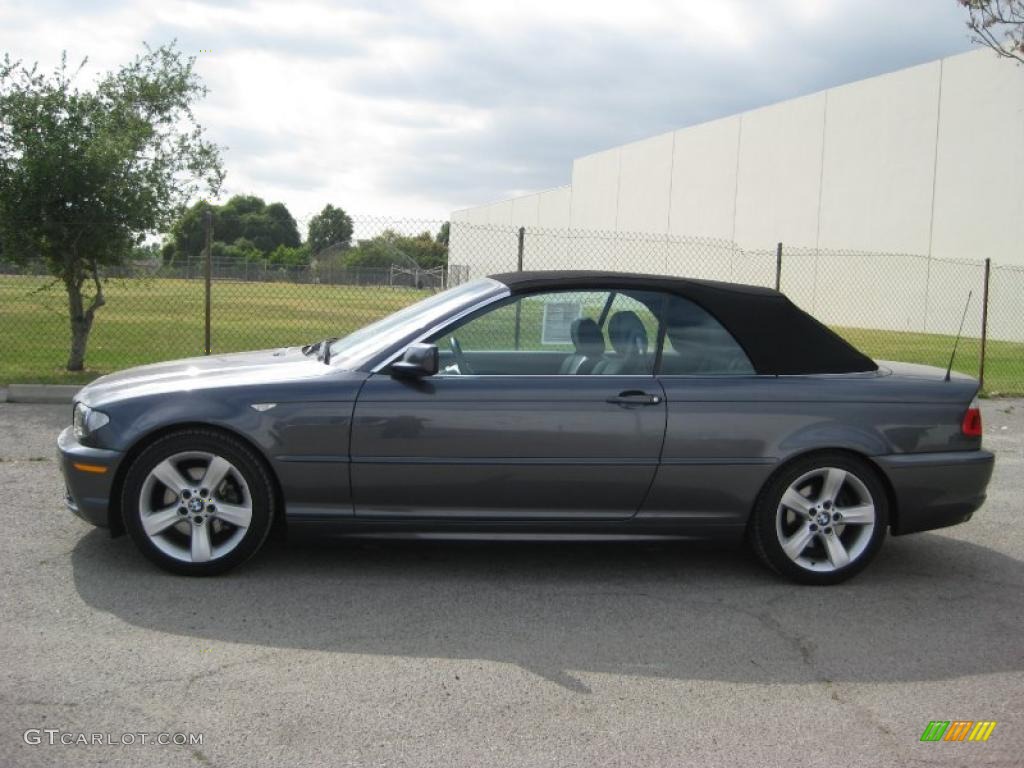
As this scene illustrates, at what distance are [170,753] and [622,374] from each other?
2.73m

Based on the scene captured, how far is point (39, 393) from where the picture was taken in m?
10.5

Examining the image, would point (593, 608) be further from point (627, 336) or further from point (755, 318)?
point (755, 318)

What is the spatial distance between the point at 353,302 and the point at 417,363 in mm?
11266

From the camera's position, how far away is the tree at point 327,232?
517 inches

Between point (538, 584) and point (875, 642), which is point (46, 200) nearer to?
point (538, 584)

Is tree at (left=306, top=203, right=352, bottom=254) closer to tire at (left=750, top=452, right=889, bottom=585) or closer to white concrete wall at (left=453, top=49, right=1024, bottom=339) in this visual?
white concrete wall at (left=453, top=49, right=1024, bottom=339)

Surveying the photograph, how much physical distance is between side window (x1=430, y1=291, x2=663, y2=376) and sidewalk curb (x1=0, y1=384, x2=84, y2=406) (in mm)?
6659

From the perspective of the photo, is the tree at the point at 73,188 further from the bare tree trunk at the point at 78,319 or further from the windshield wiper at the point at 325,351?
the windshield wiper at the point at 325,351

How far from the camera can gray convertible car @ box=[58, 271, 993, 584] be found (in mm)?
4895

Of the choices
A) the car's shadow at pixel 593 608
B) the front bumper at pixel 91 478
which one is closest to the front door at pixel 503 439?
the car's shadow at pixel 593 608

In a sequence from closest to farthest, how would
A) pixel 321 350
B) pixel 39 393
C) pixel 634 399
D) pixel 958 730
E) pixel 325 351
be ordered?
pixel 958 730 → pixel 634 399 → pixel 325 351 → pixel 321 350 → pixel 39 393

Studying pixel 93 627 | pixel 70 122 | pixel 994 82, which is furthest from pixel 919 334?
pixel 93 627

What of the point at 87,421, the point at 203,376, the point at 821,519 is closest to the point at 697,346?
the point at 821,519

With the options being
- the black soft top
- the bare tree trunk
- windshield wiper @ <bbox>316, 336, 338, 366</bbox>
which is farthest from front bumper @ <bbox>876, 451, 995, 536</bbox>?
the bare tree trunk
